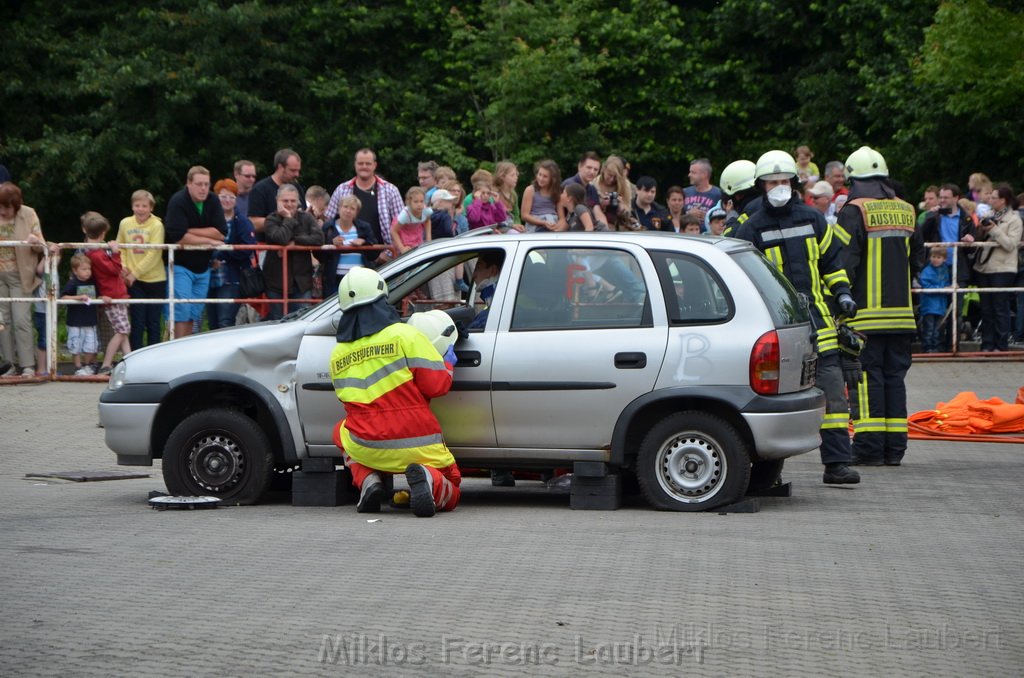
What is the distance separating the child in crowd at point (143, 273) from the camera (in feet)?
52.8

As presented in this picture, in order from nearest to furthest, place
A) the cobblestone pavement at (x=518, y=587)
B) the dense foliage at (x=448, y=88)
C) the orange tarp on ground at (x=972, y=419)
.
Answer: the cobblestone pavement at (x=518, y=587) → the orange tarp on ground at (x=972, y=419) → the dense foliage at (x=448, y=88)

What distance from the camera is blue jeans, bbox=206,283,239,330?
53.1 ft

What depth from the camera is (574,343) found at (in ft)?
31.0

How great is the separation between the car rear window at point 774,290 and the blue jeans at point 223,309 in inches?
304

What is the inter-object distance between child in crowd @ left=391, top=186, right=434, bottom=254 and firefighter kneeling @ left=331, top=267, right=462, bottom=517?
6250 millimetres

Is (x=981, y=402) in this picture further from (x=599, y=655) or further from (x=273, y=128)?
(x=273, y=128)

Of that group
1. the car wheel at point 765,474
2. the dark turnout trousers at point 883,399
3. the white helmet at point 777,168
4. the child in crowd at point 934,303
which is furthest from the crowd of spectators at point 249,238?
the car wheel at point 765,474

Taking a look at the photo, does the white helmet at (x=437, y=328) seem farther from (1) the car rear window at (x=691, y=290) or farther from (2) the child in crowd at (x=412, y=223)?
(2) the child in crowd at (x=412, y=223)

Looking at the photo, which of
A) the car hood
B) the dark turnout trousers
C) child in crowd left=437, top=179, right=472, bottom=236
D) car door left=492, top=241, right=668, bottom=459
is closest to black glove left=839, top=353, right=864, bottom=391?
the dark turnout trousers

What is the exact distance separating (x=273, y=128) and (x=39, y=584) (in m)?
27.3

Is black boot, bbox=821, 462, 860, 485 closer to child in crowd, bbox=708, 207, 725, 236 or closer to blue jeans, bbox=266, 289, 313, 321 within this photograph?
child in crowd, bbox=708, 207, 725, 236

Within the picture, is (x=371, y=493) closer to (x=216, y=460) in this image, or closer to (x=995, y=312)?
(x=216, y=460)

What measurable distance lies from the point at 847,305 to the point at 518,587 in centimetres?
459

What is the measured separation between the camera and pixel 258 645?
5.98 meters
